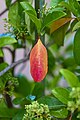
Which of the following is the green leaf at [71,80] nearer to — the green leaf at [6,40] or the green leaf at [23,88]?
the green leaf at [6,40]

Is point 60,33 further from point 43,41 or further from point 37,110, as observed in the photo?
point 37,110

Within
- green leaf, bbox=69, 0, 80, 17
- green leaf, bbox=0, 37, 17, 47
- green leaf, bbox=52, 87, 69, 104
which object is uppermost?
green leaf, bbox=69, 0, 80, 17

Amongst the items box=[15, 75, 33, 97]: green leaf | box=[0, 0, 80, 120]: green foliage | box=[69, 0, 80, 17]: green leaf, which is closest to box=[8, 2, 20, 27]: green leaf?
box=[0, 0, 80, 120]: green foliage

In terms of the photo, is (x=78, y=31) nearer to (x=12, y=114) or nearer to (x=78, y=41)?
(x=78, y=41)

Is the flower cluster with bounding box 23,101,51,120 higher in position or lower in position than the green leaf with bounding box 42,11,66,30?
lower

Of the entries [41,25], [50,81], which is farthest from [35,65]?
[50,81]

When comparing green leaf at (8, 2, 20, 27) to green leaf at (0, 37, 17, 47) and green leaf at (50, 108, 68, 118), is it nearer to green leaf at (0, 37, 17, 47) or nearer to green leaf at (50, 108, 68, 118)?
green leaf at (0, 37, 17, 47)

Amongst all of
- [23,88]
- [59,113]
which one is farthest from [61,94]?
[23,88]
